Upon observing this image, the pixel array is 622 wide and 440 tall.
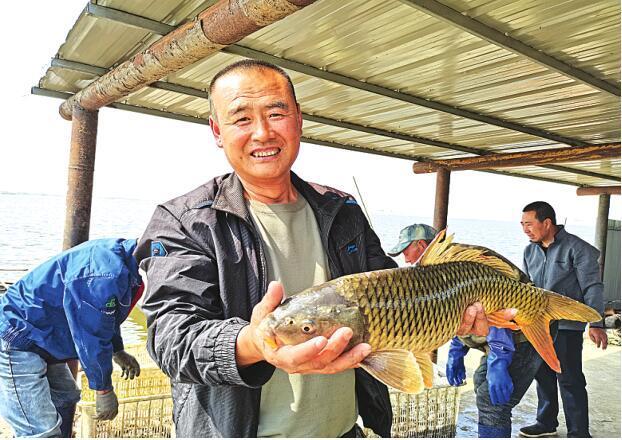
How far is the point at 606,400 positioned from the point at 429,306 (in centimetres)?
573

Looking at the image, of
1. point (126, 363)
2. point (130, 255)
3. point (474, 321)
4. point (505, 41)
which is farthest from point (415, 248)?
point (474, 321)

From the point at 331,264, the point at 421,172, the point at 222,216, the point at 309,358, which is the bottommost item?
the point at 309,358

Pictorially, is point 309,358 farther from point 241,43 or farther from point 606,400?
point 606,400

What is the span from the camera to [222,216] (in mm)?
1439

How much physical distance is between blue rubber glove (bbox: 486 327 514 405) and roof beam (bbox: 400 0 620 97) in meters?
1.77

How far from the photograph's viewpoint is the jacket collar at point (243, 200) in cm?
143

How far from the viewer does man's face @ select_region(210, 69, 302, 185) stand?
137 cm

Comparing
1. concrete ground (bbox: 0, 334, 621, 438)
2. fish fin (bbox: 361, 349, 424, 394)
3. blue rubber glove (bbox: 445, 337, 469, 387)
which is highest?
fish fin (bbox: 361, 349, 424, 394)

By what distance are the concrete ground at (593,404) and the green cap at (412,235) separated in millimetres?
2090

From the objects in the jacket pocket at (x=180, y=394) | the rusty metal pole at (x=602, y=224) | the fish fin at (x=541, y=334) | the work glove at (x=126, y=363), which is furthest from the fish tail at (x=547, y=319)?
the rusty metal pole at (x=602, y=224)

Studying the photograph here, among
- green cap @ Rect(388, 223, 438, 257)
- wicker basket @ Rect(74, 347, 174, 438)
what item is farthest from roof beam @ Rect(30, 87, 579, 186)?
wicker basket @ Rect(74, 347, 174, 438)

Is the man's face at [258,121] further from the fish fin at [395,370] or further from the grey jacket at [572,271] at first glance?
the grey jacket at [572,271]

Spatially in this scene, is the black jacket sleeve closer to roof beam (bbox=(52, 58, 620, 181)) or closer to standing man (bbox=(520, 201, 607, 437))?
roof beam (bbox=(52, 58, 620, 181))

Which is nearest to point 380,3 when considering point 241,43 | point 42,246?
point 241,43
